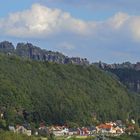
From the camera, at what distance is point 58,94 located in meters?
157

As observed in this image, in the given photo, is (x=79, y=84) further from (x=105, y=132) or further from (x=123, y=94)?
(x=105, y=132)

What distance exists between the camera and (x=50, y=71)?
178 metres

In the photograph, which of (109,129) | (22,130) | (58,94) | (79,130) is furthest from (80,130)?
(58,94)

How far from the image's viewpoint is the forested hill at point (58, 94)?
139m

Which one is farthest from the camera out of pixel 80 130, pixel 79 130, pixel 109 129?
pixel 109 129

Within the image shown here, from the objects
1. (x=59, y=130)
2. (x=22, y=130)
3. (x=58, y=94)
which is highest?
(x=58, y=94)

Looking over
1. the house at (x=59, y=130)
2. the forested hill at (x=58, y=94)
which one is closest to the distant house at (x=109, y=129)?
the forested hill at (x=58, y=94)

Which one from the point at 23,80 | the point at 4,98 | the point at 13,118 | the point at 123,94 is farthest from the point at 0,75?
the point at 123,94

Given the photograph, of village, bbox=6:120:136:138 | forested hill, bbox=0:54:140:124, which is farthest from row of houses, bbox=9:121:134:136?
forested hill, bbox=0:54:140:124

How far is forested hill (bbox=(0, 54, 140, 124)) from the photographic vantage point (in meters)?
139

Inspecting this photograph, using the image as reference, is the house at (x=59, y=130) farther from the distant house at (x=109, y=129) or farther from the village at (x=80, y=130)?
the distant house at (x=109, y=129)

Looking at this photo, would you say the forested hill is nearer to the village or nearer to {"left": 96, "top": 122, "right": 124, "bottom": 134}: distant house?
the village

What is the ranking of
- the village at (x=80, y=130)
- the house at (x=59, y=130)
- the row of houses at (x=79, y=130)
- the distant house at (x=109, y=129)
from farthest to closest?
1. the distant house at (x=109, y=129)
2. the house at (x=59, y=130)
3. the row of houses at (x=79, y=130)
4. the village at (x=80, y=130)

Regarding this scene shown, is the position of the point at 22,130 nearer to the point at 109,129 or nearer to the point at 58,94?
the point at 109,129
